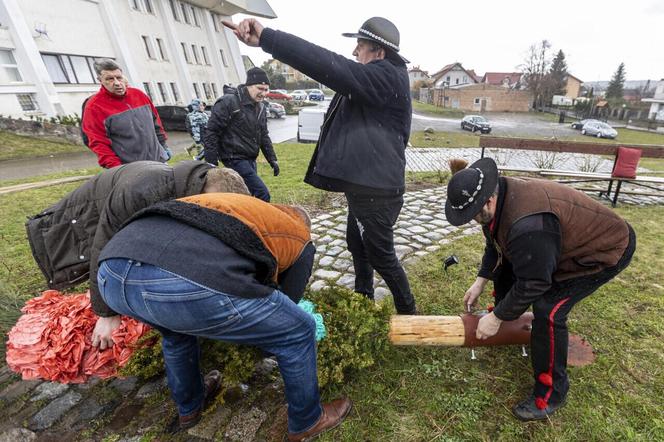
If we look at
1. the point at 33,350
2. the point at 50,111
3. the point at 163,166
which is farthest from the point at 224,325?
the point at 50,111

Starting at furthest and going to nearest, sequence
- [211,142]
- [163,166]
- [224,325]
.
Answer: [211,142]
[163,166]
[224,325]

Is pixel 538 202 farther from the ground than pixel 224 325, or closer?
farther from the ground

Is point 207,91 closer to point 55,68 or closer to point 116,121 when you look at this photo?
point 55,68

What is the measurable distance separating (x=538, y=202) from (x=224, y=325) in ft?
5.57

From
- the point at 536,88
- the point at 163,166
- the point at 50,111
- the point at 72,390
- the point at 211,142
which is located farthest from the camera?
the point at 536,88

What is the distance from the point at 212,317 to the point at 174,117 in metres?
20.1

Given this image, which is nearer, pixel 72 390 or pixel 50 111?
pixel 72 390

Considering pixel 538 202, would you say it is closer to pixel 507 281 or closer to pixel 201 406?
pixel 507 281

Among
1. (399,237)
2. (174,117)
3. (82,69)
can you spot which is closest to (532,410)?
(399,237)

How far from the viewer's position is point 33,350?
243 cm

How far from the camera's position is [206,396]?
2279 millimetres

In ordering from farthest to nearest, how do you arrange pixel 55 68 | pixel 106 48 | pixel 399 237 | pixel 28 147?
pixel 106 48, pixel 55 68, pixel 28 147, pixel 399 237

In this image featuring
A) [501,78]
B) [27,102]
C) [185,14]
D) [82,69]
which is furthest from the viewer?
[501,78]

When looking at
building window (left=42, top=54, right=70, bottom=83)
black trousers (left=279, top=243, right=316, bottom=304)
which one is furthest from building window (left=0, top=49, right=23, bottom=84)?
black trousers (left=279, top=243, right=316, bottom=304)
